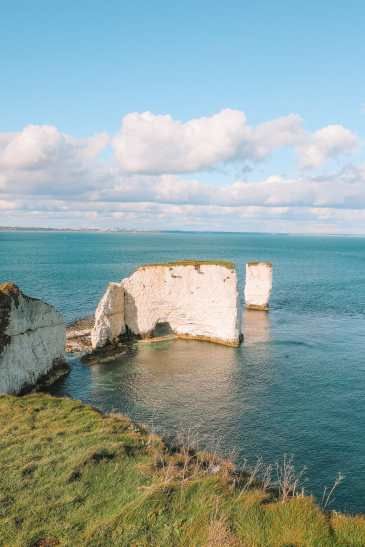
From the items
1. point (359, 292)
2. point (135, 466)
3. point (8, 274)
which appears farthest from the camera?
point (8, 274)

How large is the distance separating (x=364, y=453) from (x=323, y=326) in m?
29.9

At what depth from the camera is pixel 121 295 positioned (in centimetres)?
4378

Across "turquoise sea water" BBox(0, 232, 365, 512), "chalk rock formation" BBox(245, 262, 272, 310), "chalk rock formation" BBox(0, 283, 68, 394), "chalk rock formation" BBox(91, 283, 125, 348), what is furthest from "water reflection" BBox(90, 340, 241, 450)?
"chalk rock formation" BBox(245, 262, 272, 310)

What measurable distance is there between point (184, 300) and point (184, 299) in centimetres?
11

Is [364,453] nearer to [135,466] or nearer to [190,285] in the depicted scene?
[135,466]

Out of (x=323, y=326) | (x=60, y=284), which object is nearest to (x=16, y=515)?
(x=323, y=326)

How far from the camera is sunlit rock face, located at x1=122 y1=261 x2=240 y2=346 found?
43750 millimetres

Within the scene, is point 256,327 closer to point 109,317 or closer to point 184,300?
point 184,300

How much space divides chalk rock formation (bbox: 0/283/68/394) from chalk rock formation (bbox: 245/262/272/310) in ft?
114

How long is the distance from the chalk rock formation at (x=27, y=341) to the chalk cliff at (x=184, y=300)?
966cm

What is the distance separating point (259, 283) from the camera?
62.2 metres

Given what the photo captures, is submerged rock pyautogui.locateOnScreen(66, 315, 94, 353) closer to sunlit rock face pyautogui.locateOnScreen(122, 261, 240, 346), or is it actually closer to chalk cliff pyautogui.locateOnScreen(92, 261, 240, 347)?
chalk cliff pyautogui.locateOnScreen(92, 261, 240, 347)

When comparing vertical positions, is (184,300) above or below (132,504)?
above

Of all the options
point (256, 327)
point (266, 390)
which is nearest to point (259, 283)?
point (256, 327)
